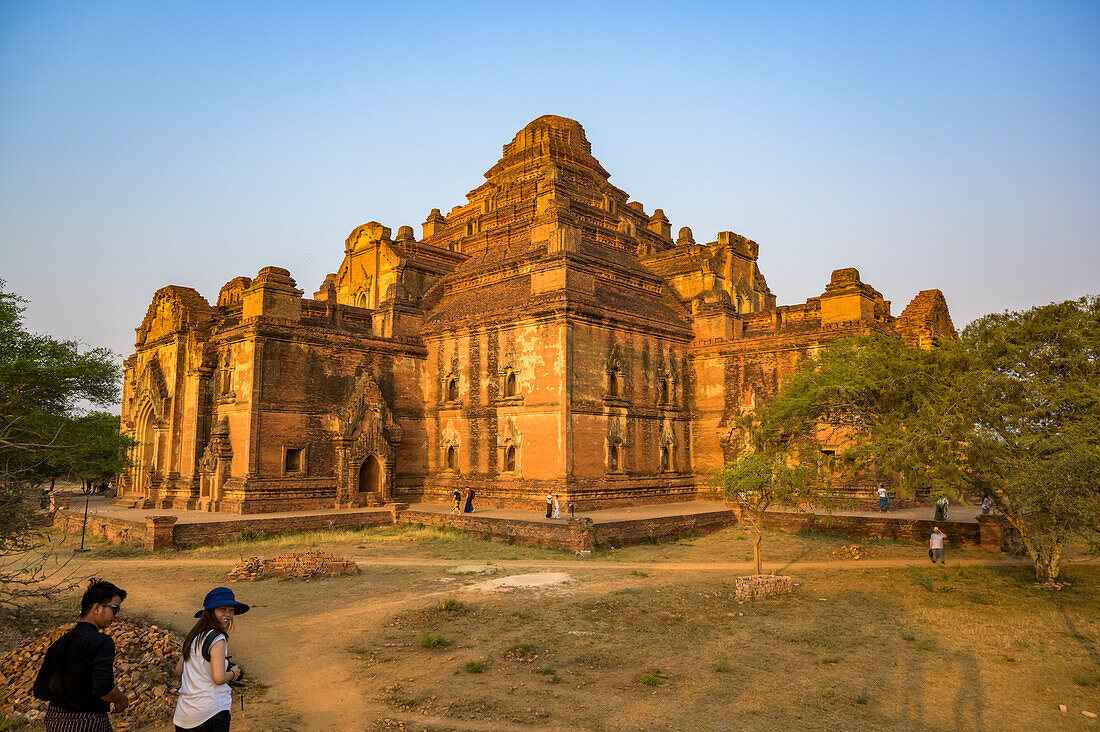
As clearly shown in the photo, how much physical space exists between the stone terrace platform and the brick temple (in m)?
1.80

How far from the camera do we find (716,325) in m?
32.7

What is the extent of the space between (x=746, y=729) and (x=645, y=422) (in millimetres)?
22154

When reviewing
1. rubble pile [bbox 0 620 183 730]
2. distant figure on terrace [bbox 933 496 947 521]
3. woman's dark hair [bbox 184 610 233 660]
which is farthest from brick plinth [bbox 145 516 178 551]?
distant figure on terrace [bbox 933 496 947 521]

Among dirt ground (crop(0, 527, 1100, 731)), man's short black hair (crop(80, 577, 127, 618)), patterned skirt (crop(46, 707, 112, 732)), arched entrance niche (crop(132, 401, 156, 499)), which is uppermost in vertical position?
arched entrance niche (crop(132, 401, 156, 499))

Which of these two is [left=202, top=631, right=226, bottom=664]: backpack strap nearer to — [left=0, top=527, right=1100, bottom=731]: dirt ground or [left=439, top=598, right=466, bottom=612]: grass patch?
[left=0, top=527, right=1100, bottom=731]: dirt ground

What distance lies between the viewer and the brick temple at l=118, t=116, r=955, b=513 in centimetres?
2722

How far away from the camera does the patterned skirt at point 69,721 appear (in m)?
5.41

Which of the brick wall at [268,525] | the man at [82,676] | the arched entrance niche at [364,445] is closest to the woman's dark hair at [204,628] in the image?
the man at [82,676]

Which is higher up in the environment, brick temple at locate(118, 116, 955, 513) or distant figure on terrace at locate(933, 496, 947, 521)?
brick temple at locate(118, 116, 955, 513)

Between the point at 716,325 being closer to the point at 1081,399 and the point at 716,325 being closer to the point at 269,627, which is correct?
the point at 1081,399

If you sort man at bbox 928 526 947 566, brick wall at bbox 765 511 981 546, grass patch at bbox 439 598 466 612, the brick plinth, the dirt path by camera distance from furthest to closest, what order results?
brick wall at bbox 765 511 981 546
the brick plinth
man at bbox 928 526 947 566
grass patch at bbox 439 598 466 612
the dirt path

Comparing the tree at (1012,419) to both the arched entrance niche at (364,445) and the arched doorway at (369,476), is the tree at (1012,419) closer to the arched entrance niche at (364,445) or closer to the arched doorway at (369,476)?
the arched entrance niche at (364,445)

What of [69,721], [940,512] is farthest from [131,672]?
[940,512]

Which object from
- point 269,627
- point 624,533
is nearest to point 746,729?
point 269,627
